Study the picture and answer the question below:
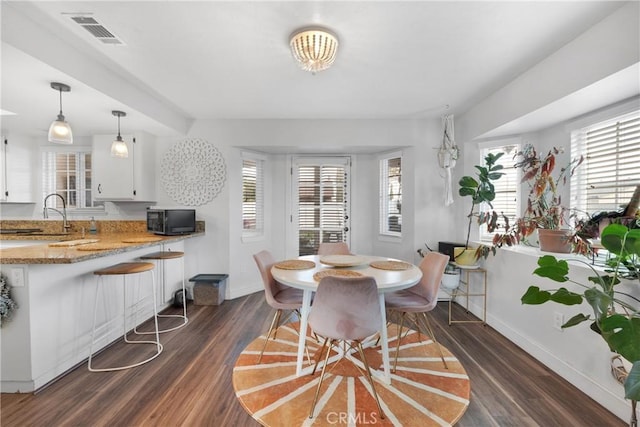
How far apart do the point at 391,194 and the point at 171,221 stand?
9.78 feet

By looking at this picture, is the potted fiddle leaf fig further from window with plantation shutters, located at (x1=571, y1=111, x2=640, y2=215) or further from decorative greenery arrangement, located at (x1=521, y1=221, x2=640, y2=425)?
decorative greenery arrangement, located at (x1=521, y1=221, x2=640, y2=425)

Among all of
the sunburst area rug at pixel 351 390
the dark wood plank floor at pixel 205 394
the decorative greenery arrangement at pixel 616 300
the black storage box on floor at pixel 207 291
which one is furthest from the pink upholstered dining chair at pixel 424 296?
the black storage box on floor at pixel 207 291

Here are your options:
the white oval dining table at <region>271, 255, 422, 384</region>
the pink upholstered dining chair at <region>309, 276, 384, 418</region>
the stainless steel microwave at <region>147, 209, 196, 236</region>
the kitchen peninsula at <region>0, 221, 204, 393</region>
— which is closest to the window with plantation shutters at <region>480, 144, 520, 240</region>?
the white oval dining table at <region>271, 255, 422, 384</region>

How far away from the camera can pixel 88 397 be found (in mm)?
1792

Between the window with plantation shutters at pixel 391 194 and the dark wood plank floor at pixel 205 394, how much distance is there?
1.77m

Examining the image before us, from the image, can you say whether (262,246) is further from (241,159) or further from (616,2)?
(616,2)

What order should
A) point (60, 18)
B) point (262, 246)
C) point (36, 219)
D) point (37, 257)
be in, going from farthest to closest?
point (262, 246) → point (36, 219) → point (37, 257) → point (60, 18)

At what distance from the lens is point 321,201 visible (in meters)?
4.24

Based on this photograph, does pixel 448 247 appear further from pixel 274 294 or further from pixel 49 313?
pixel 49 313

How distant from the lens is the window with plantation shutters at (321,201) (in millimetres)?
4234

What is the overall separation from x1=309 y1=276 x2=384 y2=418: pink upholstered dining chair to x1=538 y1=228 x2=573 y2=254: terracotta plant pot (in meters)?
1.76

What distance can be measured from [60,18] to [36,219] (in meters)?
3.42

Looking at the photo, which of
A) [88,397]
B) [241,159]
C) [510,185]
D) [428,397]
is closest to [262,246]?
[241,159]

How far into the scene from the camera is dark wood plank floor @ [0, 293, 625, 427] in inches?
63.4
